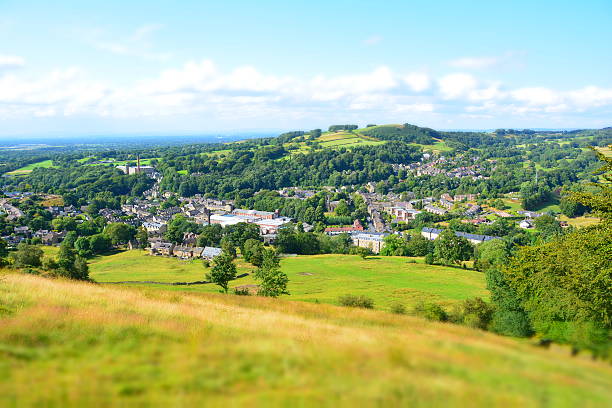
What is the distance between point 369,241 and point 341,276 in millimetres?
36133

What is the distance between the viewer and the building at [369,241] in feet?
262

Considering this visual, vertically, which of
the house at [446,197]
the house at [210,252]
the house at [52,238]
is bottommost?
the house at [210,252]

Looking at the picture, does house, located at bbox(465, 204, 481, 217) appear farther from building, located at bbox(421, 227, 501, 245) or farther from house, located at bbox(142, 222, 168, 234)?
house, located at bbox(142, 222, 168, 234)

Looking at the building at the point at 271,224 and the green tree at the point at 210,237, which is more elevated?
the green tree at the point at 210,237

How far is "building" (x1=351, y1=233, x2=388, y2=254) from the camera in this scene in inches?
3147

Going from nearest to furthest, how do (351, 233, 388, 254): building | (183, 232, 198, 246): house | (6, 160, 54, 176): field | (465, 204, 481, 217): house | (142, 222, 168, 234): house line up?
(183, 232, 198, 246): house
(351, 233, 388, 254): building
(142, 222, 168, 234): house
(465, 204, 481, 217): house
(6, 160, 54, 176): field

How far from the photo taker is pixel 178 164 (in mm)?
162125

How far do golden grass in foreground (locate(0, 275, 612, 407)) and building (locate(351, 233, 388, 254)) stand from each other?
233 feet

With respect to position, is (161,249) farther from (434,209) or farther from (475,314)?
(434,209)

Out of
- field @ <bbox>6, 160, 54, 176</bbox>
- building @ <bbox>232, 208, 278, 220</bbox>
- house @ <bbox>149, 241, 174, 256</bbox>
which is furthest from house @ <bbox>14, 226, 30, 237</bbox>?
field @ <bbox>6, 160, 54, 176</bbox>

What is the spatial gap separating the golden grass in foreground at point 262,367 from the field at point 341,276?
73.3ft

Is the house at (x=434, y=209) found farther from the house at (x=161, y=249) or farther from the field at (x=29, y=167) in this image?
the field at (x=29, y=167)

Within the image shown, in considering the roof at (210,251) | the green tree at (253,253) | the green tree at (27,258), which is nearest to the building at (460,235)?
the green tree at (253,253)

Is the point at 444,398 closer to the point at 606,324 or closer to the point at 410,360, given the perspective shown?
the point at 410,360
